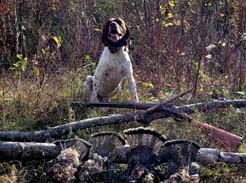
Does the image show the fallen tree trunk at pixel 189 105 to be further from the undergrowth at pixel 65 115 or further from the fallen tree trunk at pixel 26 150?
the fallen tree trunk at pixel 26 150

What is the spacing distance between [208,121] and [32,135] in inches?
77.3

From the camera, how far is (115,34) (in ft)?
21.3

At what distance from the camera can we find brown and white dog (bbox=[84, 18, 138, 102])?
651 centimetres

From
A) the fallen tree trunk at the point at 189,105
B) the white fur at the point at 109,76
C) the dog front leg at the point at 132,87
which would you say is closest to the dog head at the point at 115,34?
the white fur at the point at 109,76

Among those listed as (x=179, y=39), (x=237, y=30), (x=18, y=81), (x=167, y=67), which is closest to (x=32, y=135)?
(x=18, y=81)

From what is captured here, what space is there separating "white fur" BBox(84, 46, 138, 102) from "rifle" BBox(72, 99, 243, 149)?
1.45 feet

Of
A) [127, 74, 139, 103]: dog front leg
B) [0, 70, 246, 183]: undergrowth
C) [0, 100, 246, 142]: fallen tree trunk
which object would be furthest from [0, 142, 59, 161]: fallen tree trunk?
[127, 74, 139, 103]: dog front leg

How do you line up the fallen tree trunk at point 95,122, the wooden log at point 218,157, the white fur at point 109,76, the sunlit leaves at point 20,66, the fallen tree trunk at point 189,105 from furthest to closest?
the sunlit leaves at point 20,66 < the white fur at point 109,76 < the fallen tree trunk at point 189,105 < the fallen tree trunk at point 95,122 < the wooden log at point 218,157

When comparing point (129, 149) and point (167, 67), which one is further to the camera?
point (167, 67)

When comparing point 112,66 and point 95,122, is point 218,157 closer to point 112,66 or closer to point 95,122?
point 95,122

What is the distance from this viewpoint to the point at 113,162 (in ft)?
16.2

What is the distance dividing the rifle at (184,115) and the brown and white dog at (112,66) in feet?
1.46

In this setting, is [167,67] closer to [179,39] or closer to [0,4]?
[179,39]

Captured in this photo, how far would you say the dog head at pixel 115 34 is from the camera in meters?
6.46
